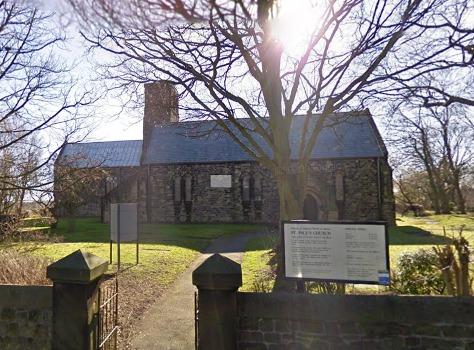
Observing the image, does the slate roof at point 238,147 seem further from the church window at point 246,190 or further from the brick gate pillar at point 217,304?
the brick gate pillar at point 217,304

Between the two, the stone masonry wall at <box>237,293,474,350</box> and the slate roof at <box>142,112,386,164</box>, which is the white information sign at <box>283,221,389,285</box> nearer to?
the stone masonry wall at <box>237,293,474,350</box>

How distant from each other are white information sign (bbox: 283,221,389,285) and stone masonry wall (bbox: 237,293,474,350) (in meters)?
0.57

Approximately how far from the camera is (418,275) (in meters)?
6.60

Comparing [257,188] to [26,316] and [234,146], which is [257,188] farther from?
[26,316]

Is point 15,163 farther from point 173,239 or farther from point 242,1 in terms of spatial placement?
point 242,1

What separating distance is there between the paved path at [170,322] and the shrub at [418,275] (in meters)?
4.06

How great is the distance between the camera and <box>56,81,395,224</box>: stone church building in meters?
25.1

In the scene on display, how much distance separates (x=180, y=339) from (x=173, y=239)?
1170 centimetres

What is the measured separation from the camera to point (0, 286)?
490 cm

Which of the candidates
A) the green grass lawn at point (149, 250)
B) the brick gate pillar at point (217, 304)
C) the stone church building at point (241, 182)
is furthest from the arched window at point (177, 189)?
the brick gate pillar at point (217, 304)

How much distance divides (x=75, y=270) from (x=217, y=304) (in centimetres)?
187

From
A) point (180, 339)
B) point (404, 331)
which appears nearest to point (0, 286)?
point (180, 339)

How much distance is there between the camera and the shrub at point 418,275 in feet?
20.5

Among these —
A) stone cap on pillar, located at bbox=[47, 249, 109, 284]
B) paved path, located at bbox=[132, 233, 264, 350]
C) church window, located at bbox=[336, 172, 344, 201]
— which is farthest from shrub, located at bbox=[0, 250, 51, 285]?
church window, located at bbox=[336, 172, 344, 201]
